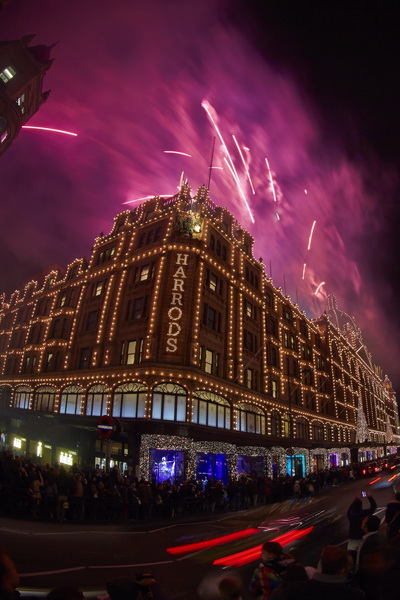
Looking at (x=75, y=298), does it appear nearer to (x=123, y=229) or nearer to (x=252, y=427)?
(x=123, y=229)

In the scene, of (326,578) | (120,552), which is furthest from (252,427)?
(326,578)

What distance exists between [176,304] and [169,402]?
8.27 meters

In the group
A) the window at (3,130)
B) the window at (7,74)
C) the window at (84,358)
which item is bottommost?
the window at (84,358)

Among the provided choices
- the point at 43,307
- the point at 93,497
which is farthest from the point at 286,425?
the point at 43,307

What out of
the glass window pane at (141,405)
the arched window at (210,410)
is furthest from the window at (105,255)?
the arched window at (210,410)

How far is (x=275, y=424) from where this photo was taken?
41156mm

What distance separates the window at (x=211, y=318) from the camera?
33094mm

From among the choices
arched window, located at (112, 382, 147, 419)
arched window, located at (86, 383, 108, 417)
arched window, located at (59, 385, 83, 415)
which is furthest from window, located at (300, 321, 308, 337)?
arched window, located at (59, 385, 83, 415)

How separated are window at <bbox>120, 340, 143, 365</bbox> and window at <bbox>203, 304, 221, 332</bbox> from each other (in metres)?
6.35

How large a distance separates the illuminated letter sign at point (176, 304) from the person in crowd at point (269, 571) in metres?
24.0

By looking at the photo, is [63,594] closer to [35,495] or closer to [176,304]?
[35,495]

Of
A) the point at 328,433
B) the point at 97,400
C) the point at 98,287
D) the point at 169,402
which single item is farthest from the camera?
the point at 328,433

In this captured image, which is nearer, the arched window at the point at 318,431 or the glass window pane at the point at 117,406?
the glass window pane at the point at 117,406

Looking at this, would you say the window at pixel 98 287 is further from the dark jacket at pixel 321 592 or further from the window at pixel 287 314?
the dark jacket at pixel 321 592
